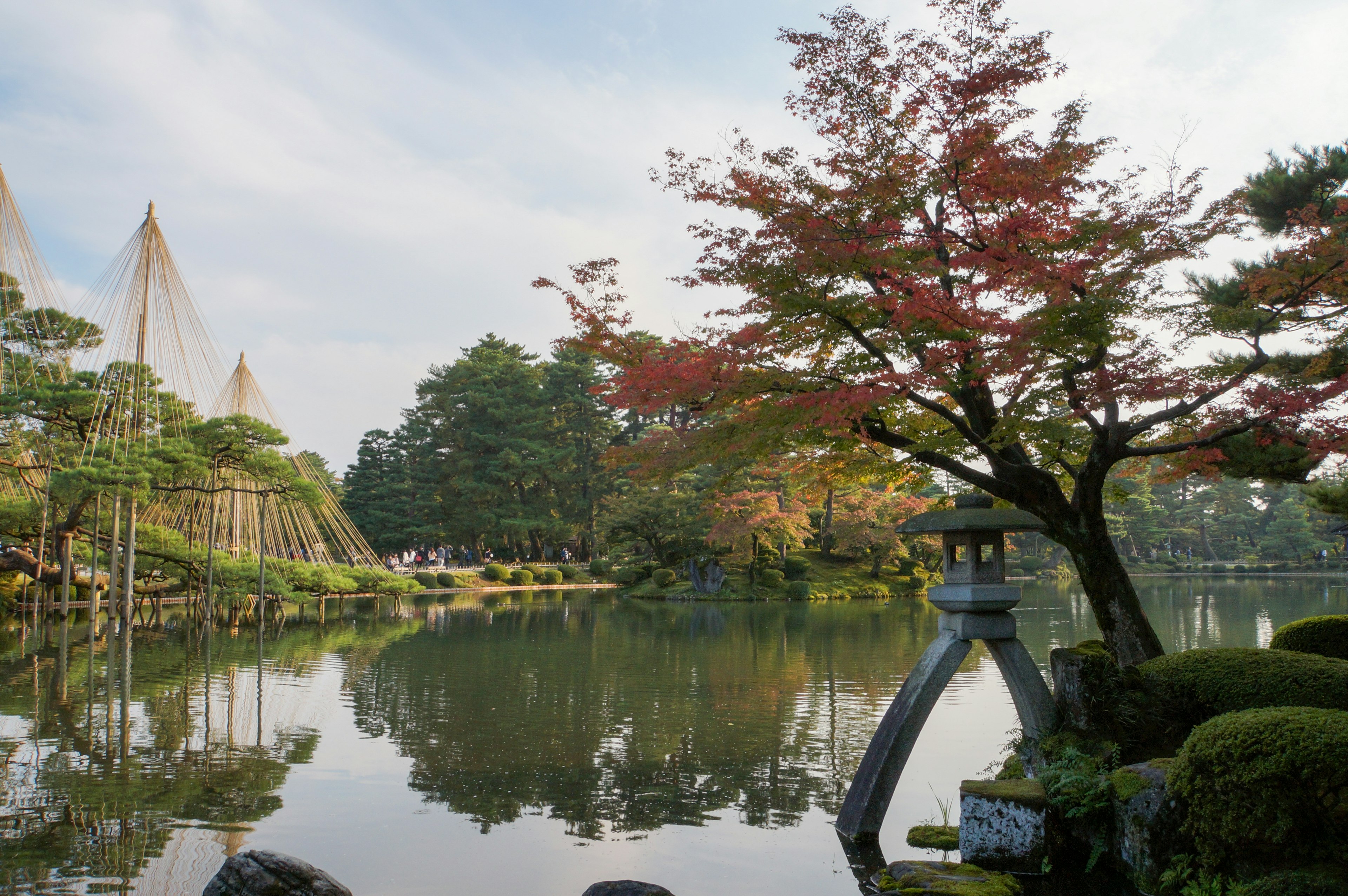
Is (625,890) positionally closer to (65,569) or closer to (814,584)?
(65,569)

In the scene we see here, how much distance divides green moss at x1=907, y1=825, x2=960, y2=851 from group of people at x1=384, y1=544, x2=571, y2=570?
3130 centimetres

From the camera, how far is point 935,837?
5.20m

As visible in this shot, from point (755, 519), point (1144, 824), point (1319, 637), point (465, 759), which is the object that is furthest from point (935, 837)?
point (755, 519)

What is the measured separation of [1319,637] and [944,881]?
388 cm

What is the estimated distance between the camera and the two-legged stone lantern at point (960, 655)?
17.4ft

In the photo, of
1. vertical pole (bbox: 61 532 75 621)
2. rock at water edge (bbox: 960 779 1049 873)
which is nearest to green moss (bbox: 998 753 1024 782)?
rock at water edge (bbox: 960 779 1049 873)

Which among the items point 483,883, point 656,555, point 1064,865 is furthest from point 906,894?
point 656,555

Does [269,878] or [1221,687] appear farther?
[1221,687]

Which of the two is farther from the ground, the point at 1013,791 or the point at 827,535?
the point at 827,535

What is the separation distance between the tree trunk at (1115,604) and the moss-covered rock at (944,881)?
2.77 metres

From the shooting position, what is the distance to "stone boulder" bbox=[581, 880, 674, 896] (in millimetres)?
3793

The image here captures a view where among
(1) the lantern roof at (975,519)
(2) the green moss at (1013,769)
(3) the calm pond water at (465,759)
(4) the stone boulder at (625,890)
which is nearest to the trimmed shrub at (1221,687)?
(2) the green moss at (1013,769)

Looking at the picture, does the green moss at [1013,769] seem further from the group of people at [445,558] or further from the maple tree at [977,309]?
the group of people at [445,558]

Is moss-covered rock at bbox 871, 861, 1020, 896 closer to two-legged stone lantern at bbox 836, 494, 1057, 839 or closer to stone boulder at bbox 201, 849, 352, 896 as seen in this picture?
two-legged stone lantern at bbox 836, 494, 1057, 839
